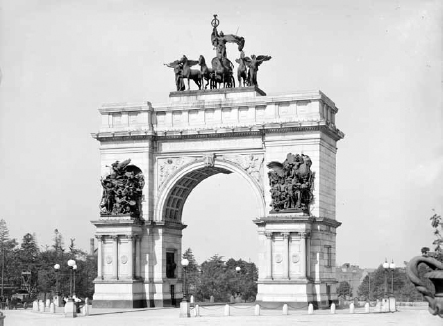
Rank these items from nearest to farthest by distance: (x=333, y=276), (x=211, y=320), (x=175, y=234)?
(x=211, y=320)
(x=333, y=276)
(x=175, y=234)

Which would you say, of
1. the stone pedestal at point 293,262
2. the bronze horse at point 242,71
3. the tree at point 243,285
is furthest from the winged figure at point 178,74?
the tree at point 243,285

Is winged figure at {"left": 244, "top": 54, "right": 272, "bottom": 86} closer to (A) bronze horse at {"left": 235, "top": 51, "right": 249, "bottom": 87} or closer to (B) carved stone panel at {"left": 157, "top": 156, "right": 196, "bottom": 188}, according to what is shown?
(A) bronze horse at {"left": 235, "top": 51, "right": 249, "bottom": 87}

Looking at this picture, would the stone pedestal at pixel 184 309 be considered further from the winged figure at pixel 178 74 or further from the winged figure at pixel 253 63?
the winged figure at pixel 178 74

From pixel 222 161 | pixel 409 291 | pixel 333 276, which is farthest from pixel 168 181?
pixel 409 291

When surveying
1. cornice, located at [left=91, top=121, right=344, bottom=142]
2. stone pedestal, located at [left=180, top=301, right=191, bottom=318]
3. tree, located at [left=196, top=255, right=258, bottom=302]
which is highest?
cornice, located at [left=91, top=121, right=344, bottom=142]

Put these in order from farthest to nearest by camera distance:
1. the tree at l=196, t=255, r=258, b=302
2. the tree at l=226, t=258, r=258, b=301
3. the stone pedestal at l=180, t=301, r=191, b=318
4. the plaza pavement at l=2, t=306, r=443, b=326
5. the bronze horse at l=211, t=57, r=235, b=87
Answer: the tree at l=196, t=255, r=258, b=302 < the tree at l=226, t=258, r=258, b=301 < the bronze horse at l=211, t=57, r=235, b=87 < the stone pedestal at l=180, t=301, r=191, b=318 < the plaza pavement at l=2, t=306, r=443, b=326

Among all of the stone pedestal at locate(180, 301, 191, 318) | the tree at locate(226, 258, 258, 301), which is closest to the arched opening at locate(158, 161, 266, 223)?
the stone pedestal at locate(180, 301, 191, 318)

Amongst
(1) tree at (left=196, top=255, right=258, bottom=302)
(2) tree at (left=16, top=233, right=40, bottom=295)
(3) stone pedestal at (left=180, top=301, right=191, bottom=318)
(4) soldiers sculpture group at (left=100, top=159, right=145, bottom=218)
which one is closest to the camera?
(3) stone pedestal at (left=180, top=301, right=191, bottom=318)

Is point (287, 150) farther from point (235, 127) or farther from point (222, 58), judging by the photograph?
point (222, 58)

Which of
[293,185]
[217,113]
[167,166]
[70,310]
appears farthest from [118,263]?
[293,185]
